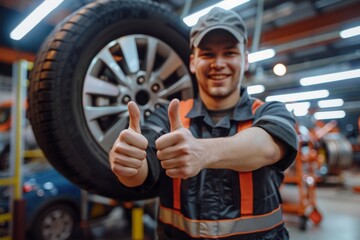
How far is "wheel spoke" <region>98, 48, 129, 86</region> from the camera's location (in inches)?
44.1

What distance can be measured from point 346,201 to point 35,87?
259 inches

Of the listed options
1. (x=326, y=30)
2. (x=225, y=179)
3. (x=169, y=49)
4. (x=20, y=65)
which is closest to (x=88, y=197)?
(x=20, y=65)

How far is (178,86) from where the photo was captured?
1.30m

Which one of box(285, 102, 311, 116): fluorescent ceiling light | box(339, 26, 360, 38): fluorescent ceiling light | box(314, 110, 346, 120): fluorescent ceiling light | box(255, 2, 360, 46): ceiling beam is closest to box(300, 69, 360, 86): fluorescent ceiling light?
box(285, 102, 311, 116): fluorescent ceiling light

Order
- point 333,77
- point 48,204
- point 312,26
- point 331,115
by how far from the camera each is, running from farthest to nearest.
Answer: point 331,115, point 333,77, point 312,26, point 48,204

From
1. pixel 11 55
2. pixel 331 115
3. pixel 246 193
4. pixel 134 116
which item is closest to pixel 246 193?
pixel 246 193

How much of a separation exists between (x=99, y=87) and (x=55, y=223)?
9.34ft

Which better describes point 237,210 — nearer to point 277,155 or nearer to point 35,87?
point 277,155

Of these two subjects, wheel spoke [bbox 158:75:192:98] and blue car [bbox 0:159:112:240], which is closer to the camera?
wheel spoke [bbox 158:75:192:98]

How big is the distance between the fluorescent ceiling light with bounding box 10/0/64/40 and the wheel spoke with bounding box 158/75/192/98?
2056 mm

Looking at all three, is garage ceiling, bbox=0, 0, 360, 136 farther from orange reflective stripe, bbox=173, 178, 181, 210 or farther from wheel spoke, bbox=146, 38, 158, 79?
orange reflective stripe, bbox=173, 178, 181, 210

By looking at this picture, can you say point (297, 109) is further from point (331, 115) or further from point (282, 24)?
point (331, 115)

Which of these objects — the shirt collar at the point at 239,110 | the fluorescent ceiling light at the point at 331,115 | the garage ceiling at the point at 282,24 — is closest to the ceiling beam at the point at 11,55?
the garage ceiling at the point at 282,24

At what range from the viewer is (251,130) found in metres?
0.80
